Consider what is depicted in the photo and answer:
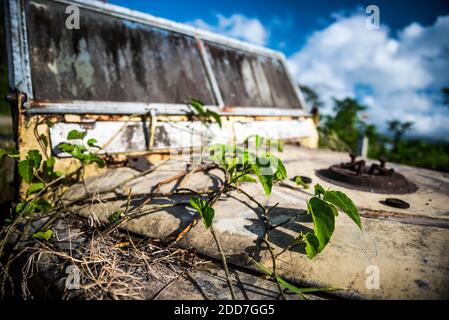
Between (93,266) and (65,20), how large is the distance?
244 centimetres

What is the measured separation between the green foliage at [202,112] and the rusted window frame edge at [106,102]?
0.35 feet

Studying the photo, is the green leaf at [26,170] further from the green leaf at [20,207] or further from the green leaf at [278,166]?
the green leaf at [278,166]

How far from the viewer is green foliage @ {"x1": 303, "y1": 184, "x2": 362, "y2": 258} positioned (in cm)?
119

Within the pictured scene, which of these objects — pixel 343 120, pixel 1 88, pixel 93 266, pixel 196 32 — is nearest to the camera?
pixel 93 266

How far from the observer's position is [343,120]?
965 centimetres

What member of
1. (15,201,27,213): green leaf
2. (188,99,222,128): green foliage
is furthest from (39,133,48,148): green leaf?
(188,99,222,128): green foliage

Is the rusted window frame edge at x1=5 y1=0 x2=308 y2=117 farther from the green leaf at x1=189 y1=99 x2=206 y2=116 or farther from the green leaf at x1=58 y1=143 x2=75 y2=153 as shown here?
the green leaf at x1=58 y1=143 x2=75 y2=153

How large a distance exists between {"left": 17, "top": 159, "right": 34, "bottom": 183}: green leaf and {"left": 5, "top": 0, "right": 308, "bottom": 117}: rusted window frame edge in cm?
44

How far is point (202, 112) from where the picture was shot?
2.90 m

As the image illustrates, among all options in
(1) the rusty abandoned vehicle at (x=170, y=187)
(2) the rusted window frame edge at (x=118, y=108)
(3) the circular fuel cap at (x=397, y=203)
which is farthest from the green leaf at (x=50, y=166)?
(3) the circular fuel cap at (x=397, y=203)
